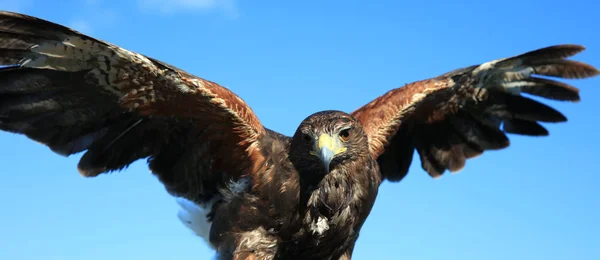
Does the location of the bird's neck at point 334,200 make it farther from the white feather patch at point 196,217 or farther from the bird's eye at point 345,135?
the white feather patch at point 196,217

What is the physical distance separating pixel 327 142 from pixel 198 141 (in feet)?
4.95

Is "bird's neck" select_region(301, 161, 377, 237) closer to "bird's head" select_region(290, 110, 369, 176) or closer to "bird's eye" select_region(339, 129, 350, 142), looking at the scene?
"bird's head" select_region(290, 110, 369, 176)

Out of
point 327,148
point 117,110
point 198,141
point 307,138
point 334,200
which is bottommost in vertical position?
point 334,200

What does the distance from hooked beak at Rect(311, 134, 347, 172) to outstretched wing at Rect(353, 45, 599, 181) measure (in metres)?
1.60

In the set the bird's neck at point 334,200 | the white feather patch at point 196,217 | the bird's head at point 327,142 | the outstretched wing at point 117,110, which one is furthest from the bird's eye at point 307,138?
the white feather patch at point 196,217

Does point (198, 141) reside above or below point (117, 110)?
below

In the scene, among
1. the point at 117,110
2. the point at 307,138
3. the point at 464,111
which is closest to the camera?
the point at 307,138

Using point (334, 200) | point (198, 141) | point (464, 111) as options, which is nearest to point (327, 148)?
point (334, 200)

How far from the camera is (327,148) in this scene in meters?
6.57

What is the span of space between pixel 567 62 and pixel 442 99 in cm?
144

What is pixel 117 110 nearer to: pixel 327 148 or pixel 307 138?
pixel 307 138

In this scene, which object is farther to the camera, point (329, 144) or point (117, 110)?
point (117, 110)

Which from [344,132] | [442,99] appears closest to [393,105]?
[442,99]

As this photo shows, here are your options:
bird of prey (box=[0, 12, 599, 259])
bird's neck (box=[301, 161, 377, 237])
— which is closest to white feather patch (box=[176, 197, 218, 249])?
bird of prey (box=[0, 12, 599, 259])
